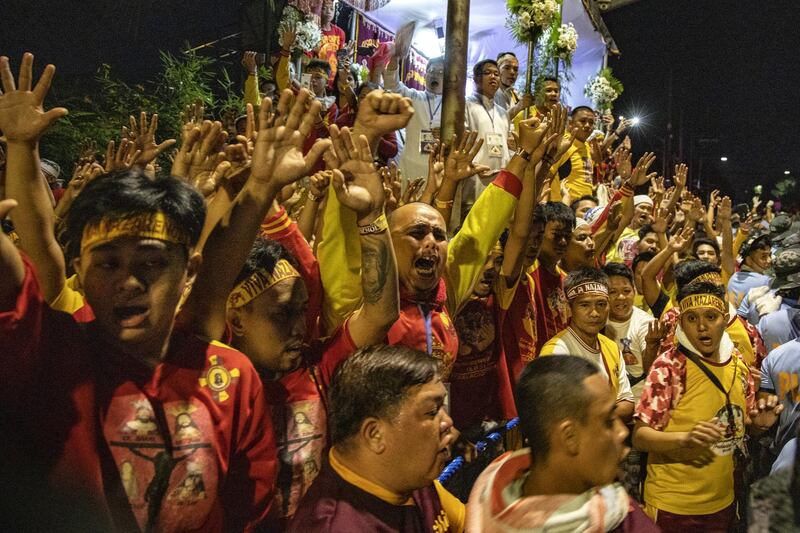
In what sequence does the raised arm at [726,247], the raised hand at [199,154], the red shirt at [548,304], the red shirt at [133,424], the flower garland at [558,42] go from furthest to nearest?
the flower garland at [558,42] < the raised arm at [726,247] < the red shirt at [548,304] < the raised hand at [199,154] < the red shirt at [133,424]

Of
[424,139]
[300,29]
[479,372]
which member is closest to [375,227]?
[479,372]

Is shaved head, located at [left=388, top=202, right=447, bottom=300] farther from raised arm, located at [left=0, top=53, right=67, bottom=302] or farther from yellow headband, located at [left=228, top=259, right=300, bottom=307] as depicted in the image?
raised arm, located at [left=0, top=53, right=67, bottom=302]

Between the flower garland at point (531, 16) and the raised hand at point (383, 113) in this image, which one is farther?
the flower garland at point (531, 16)

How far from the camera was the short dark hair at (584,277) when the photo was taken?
4.49 m

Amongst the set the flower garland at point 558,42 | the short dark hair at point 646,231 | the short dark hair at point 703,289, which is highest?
the flower garland at point 558,42

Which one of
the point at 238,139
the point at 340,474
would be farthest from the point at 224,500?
the point at 238,139

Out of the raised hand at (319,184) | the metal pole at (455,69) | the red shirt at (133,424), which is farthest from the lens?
the metal pole at (455,69)

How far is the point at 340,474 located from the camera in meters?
2.08

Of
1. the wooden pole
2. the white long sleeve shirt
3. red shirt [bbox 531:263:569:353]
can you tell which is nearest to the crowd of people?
red shirt [bbox 531:263:569:353]

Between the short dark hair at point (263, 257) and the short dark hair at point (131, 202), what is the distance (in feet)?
1.35

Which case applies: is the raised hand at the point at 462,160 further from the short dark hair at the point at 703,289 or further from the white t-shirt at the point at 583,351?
the short dark hair at the point at 703,289

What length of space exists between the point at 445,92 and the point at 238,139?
76.9 inches

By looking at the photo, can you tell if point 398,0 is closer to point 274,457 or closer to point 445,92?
point 445,92

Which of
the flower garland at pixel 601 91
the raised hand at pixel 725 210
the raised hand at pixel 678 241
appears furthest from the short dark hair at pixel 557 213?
the flower garland at pixel 601 91
